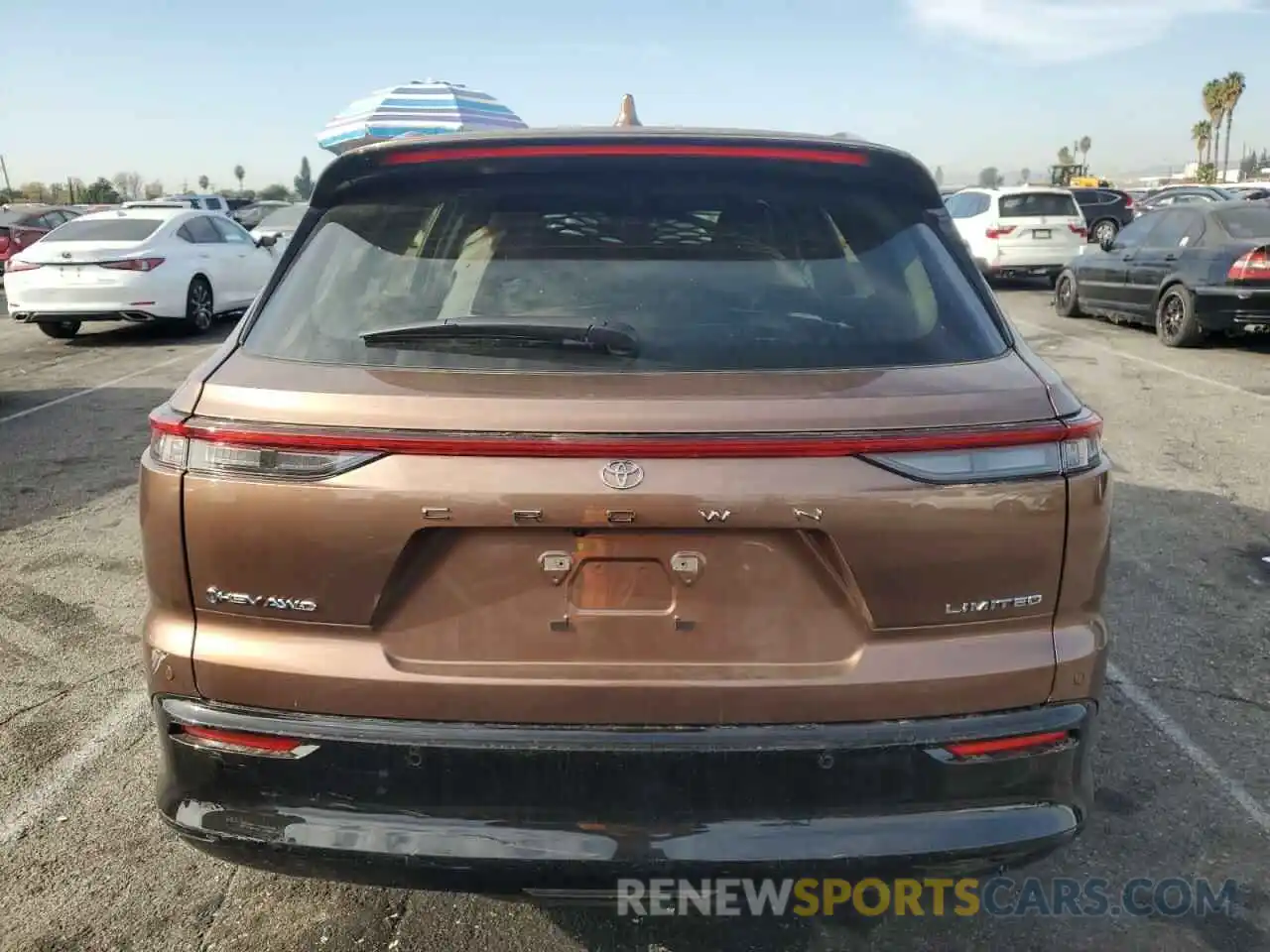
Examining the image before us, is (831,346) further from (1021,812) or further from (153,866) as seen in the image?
(153,866)

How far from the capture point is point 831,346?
220 cm

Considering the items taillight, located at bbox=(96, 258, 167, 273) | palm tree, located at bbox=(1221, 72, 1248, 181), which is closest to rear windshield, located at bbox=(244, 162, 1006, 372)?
taillight, located at bbox=(96, 258, 167, 273)

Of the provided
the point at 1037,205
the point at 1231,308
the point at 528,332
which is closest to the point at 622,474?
the point at 528,332

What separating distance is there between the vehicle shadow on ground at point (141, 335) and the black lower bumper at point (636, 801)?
38.3 ft

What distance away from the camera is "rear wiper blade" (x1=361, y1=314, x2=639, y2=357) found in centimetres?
214

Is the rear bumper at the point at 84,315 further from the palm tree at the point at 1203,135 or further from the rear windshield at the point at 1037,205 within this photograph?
the palm tree at the point at 1203,135

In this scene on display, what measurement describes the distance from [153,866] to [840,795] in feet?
6.59

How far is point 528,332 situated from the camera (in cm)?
214

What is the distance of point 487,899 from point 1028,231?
57.8 feet

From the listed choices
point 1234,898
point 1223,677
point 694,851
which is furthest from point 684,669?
point 1223,677

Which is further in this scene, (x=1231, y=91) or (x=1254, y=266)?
(x=1231, y=91)

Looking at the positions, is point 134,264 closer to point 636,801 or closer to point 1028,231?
point 636,801

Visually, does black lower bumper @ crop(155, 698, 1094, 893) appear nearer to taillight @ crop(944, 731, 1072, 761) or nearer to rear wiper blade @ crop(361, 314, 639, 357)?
taillight @ crop(944, 731, 1072, 761)

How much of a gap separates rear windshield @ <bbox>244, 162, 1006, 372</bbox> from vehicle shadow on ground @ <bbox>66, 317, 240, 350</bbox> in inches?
441
